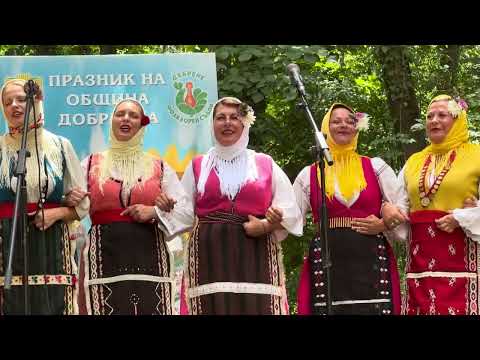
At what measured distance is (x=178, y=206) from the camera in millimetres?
6094

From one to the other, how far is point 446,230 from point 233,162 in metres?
1.29

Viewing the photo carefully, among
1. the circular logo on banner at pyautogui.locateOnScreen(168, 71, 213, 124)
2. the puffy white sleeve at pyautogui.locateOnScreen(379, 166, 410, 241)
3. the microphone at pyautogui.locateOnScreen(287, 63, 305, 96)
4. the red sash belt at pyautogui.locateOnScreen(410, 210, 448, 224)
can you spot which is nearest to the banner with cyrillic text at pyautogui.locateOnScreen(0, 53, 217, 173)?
the circular logo on banner at pyautogui.locateOnScreen(168, 71, 213, 124)

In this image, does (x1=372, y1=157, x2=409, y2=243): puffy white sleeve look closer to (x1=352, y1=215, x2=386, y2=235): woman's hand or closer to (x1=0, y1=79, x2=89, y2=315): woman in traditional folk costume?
(x1=352, y1=215, x2=386, y2=235): woman's hand

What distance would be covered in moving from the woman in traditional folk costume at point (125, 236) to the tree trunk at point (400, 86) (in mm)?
4272

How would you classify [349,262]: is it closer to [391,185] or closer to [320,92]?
[391,185]

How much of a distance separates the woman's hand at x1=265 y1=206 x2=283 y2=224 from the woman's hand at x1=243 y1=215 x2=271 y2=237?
0.14 feet

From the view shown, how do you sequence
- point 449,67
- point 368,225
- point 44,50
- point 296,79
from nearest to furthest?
point 296,79, point 368,225, point 44,50, point 449,67

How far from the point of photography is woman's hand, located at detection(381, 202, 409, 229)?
610 centimetres

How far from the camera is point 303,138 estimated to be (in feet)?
32.8

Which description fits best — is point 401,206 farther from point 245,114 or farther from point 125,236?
point 125,236

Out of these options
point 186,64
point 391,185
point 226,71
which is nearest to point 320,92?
point 226,71

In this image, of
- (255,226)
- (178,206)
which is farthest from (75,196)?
(255,226)

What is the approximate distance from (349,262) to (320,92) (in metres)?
3.91

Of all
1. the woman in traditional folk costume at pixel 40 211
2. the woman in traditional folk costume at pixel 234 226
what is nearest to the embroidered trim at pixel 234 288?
the woman in traditional folk costume at pixel 234 226
